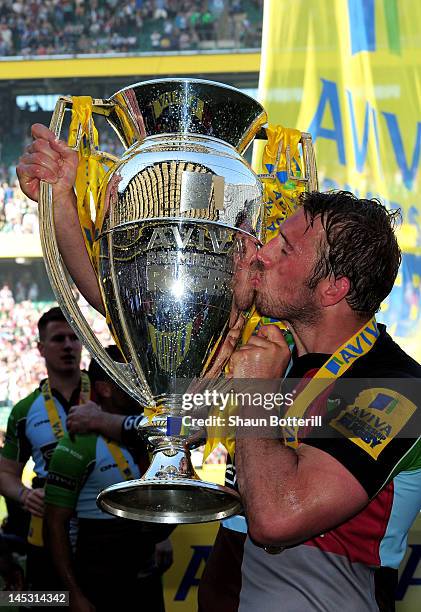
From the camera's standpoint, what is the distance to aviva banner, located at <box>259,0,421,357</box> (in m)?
2.60

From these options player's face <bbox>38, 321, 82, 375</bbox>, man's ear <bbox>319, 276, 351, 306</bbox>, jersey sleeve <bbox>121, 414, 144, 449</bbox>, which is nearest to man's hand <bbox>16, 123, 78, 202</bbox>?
man's ear <bbox>319, 276, 351, 306</bbox>

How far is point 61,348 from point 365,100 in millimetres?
1260

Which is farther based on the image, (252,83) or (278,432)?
(252,83)

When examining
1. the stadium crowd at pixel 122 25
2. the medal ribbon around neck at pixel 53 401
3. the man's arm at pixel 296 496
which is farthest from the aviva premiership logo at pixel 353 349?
the stadium crowd at pixel 122 25

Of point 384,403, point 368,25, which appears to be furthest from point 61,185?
point 368,25

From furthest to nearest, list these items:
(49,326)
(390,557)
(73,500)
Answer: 1. (49,326)
2. (73,500)
3. (390,557)

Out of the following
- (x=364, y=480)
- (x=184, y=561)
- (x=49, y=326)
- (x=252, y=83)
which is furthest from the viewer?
(x=252, y=83)

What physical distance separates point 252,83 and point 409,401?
8714mm

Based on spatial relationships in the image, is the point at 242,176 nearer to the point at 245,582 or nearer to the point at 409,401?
the point at 409,401

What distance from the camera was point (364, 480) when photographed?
985mm

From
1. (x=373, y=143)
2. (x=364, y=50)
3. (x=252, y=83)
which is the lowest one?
(x=252, y=83)

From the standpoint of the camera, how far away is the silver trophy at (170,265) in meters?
1.02

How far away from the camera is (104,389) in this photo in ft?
8.60

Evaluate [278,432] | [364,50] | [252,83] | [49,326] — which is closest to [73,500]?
[49,326]
